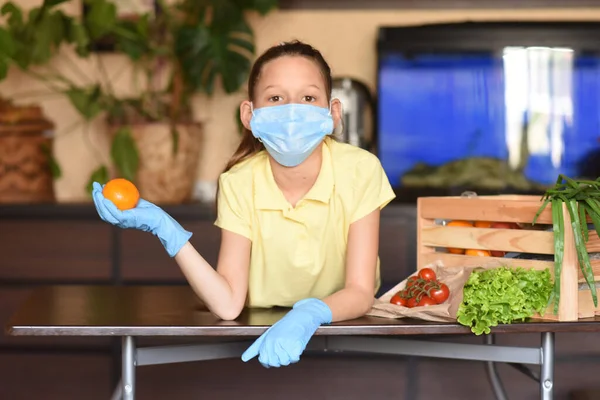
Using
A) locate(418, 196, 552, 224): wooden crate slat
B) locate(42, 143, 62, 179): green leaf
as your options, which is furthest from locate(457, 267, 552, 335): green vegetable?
locate(42, 143, 62, 179): green leaf

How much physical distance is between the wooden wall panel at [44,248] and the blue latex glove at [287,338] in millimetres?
1963

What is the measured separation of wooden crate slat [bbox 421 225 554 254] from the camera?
1816 mm

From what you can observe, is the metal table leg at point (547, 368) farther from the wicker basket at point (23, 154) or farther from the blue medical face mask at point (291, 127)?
the wicker basket at point (23, 154)

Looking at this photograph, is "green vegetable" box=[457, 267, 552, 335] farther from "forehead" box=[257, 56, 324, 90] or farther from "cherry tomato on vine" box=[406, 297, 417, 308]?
"forehead" box=[257, 56, 324, 90]

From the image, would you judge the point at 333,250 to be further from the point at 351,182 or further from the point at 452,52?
the point at 452,52

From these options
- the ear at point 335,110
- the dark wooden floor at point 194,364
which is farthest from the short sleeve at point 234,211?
the dark wooden floor at point 194,364

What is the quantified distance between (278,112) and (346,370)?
1632 mm

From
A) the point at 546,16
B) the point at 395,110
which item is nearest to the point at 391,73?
the point at 395,110

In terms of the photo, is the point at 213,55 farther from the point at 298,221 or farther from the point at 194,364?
the point at 298,221

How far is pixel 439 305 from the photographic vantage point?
5.86 ft

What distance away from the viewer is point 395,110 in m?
3.62

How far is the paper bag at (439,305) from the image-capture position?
1.76 metres

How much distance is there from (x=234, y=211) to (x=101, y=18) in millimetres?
1908

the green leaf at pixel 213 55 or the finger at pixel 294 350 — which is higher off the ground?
the green leaf at pixel 213 55
